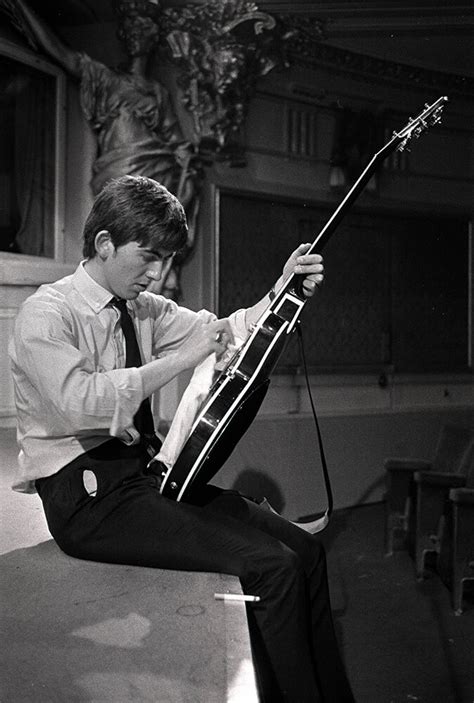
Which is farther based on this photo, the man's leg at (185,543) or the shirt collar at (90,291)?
the shirt collar at (90,291)

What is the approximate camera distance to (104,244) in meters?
1.10

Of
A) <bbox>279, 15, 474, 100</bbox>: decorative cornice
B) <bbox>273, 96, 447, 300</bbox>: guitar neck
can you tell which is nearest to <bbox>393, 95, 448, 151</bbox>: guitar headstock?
<bbox>273, 96, 447, 300</bbox>: guitar neck

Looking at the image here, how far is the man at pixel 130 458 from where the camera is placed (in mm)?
973

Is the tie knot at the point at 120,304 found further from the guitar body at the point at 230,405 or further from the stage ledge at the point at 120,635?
the stage ledge at the point at 120,635

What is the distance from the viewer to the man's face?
1.09 metres

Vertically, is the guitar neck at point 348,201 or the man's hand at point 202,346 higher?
the guitar neck at point 348,201

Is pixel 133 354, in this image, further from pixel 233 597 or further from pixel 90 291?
pixel 233 597

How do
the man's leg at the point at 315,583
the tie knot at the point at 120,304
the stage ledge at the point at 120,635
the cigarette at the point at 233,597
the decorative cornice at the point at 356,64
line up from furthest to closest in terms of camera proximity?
the decorative cornice at the point at 356,64 < the tie knot at the point at 120,304 < the man's leg at the point at 315,583 < the cigarette at the point at 233,597 < the stage ledge at the point at 120,635

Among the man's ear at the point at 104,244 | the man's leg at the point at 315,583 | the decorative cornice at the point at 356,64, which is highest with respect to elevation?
the decorative cornice at the point at 356,64

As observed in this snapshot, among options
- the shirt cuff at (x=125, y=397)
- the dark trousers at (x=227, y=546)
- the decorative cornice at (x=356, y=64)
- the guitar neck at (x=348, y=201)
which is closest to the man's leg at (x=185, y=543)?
the dark trousers at (x=227, y=546)

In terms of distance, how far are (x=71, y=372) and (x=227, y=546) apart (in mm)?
333

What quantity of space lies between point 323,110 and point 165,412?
2.38ft

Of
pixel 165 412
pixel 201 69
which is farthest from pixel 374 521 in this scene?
pixel 201 69

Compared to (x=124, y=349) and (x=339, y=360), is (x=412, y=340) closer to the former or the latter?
(x=339, y=360)
